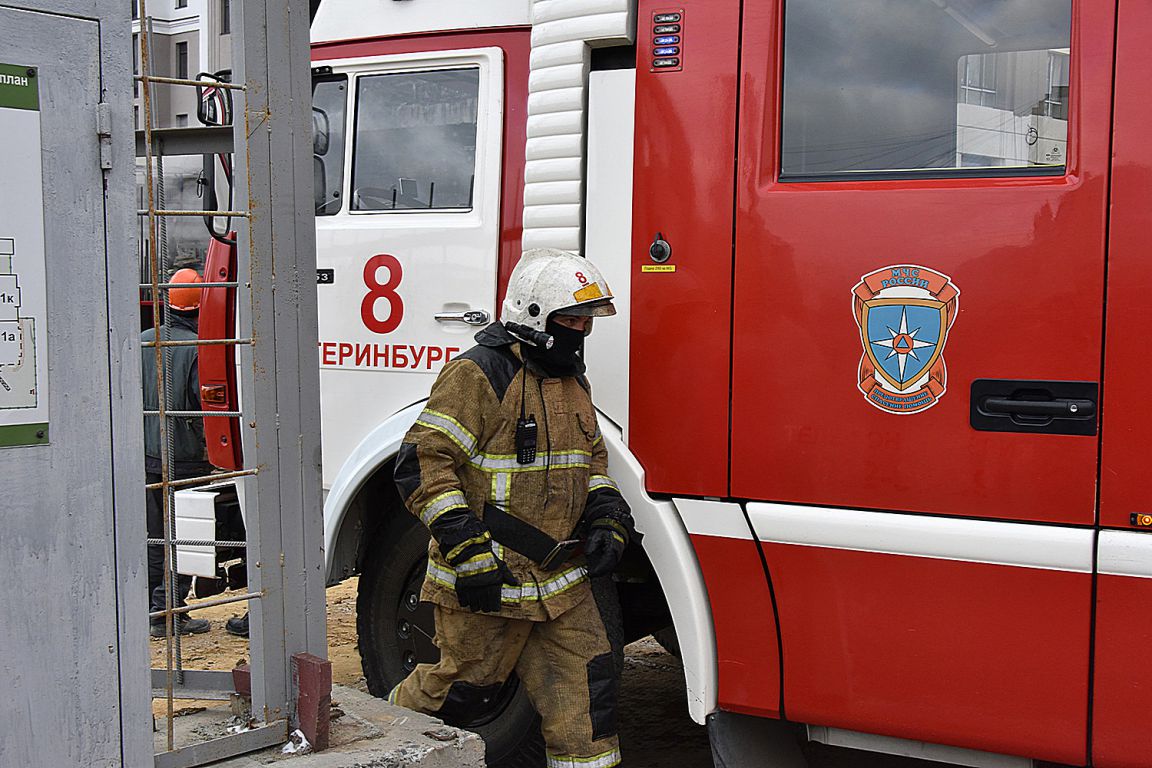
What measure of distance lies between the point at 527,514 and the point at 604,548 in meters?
0.26

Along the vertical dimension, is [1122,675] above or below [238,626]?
above

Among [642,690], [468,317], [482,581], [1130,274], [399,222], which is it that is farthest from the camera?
[642,690]

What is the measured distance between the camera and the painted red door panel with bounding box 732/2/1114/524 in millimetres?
2791

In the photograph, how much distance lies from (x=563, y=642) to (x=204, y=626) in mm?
3323

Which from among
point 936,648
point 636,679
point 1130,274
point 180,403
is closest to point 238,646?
point 180,403

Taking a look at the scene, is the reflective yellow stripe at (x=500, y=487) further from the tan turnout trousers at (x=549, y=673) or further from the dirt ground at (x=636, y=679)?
the dirt ground at (x=636, y=679)

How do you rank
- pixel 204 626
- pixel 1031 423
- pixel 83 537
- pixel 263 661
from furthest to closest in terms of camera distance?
pixel 204 626 < pixel 1031 423 < pixel 263 661 < pixel 83 537

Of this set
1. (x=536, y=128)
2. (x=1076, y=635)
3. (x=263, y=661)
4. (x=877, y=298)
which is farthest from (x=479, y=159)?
(x=1076, y=635)

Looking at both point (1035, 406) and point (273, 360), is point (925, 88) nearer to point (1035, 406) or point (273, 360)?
point (1035, 406)

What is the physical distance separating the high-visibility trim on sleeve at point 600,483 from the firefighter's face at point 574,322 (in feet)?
1.33

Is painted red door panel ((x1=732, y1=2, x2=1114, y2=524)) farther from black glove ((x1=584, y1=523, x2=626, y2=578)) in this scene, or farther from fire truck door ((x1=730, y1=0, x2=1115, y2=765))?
black glove ((x1=584, y1=523, x2=626, y2=578))

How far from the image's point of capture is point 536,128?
3500 mm

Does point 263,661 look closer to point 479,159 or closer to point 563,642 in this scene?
point 563,642

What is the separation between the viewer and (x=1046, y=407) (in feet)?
9.25
